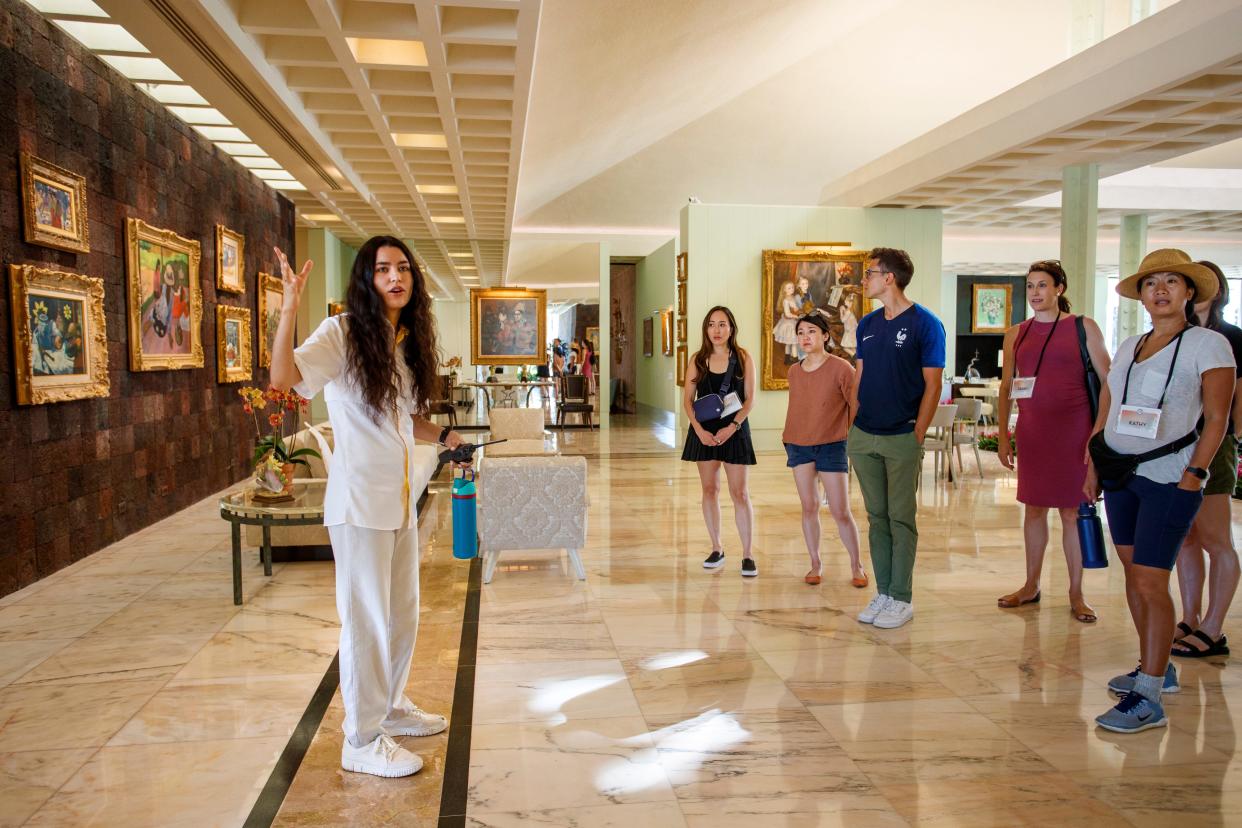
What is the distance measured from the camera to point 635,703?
3.35 m

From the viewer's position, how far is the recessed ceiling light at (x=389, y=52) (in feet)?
22.4

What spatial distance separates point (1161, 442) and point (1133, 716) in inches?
39.4

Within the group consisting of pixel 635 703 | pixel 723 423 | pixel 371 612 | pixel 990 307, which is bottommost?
pixel 635 703

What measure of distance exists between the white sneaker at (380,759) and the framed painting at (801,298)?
9.84m

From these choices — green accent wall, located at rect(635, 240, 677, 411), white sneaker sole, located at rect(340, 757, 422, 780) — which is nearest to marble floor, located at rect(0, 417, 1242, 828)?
white sneaker sole, located at rect(340, 757, 422, 780)

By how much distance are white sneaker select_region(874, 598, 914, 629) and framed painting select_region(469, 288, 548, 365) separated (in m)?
13.7

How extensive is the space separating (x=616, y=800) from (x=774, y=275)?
10.2 m

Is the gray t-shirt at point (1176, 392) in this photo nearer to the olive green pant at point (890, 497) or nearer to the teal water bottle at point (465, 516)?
the olive green pant at point (890, 497)

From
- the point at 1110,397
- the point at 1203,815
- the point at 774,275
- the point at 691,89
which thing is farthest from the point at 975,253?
the point at 1203,815

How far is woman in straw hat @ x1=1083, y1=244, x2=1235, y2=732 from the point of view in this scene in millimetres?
3039

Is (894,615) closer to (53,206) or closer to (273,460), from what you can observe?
(273,460)

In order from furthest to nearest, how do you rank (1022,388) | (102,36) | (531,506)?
(102,36)
(531,506)
(1022,388)

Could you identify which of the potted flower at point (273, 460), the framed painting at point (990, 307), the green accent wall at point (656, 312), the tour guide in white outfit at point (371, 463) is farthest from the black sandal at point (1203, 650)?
the framed painting at point (990, 307)

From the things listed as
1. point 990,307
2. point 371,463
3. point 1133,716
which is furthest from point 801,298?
point 990,307
